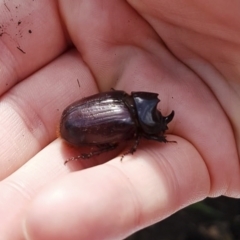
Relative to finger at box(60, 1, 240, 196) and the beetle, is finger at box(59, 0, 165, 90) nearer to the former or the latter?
finger at box(60, 1, 240, 196)

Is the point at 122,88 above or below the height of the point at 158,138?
above

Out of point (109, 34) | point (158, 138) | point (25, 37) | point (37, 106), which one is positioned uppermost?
point (25, 37)

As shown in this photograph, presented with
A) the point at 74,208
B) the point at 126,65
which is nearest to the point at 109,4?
the point at 126,65

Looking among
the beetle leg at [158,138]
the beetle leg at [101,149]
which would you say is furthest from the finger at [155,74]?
the beetle leg at [101,149]

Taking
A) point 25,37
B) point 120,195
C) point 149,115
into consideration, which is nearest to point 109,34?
point 25,37

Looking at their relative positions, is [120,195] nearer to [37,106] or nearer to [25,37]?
[37,106]
